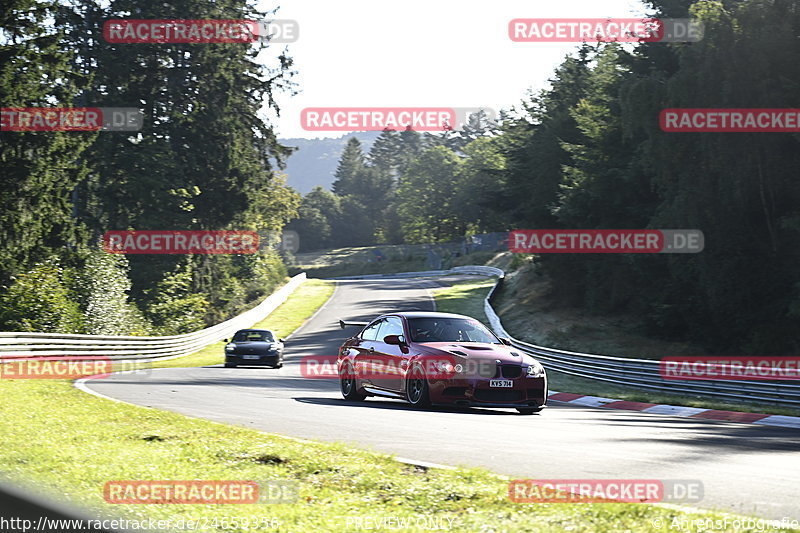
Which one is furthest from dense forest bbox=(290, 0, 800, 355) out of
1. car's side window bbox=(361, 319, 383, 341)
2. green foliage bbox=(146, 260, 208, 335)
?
green foliage bbox=(146, 260, 208, 335)

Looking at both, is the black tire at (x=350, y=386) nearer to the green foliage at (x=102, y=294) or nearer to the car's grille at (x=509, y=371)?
the car's grille at (x=509, y=371)

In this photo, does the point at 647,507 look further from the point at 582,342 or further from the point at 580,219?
the point at 580,219

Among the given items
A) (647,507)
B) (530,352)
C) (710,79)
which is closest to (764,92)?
(710,79)

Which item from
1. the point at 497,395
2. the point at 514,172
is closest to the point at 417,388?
the point at 497,395

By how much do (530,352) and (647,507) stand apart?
2438 cm

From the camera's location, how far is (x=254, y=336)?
3067cm

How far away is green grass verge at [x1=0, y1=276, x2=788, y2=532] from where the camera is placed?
17.6 feet

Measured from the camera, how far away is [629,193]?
41.0 m

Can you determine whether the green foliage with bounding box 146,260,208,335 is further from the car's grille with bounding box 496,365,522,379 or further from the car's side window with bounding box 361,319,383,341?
the car's grille with bounding box 496,365,522,379

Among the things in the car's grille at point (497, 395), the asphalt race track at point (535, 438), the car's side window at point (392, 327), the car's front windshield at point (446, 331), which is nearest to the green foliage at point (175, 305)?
the asphalt race track at point (535, 438)

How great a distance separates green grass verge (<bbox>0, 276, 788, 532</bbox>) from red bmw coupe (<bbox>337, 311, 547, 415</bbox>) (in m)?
3.90

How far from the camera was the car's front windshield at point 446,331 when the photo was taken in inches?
589

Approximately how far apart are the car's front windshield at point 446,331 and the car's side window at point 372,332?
1.01 m

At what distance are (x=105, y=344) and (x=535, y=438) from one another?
931 inches
